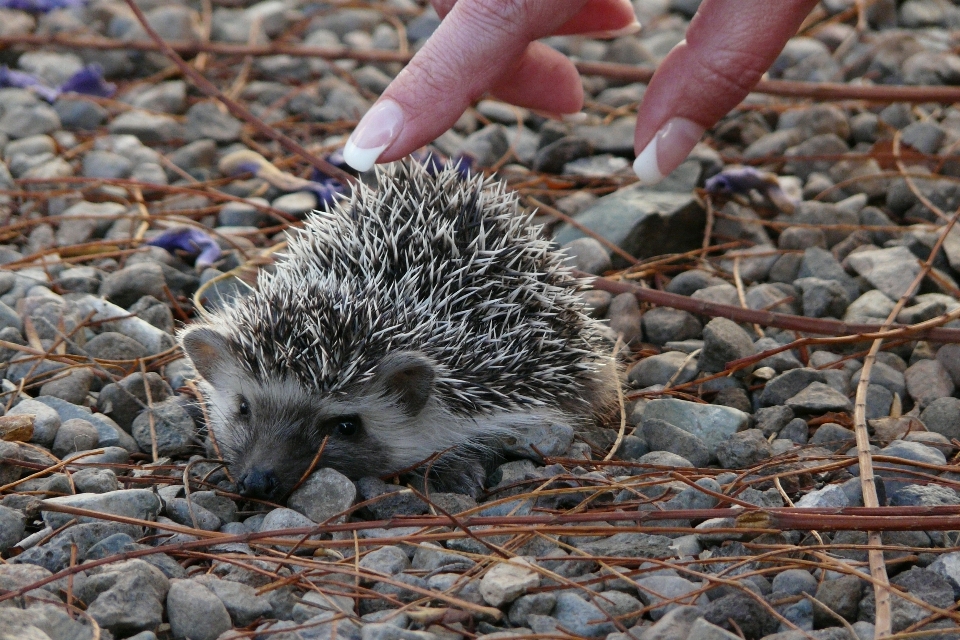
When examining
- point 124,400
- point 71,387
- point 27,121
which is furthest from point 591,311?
point 27,121

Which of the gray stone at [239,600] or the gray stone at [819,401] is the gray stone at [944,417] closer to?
the gray stone at [819,401]

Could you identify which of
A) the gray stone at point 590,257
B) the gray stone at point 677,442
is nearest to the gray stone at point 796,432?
the gray stone at point 677,442

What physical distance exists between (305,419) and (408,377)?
0.37 meters

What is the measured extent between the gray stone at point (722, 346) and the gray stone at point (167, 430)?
6.36 feet

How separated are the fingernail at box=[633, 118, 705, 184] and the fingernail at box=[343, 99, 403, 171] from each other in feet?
2.37

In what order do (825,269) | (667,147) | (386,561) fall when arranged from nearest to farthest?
1. (386,561)
2. (667,147)
3. (825,269)

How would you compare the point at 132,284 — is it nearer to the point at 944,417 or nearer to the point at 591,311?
the point at 591,311

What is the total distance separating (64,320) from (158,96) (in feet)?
8.58

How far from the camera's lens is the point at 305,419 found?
339 centimetres

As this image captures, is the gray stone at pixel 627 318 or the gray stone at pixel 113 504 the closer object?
the gray stone at pixel 113 504

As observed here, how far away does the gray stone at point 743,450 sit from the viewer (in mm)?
3375

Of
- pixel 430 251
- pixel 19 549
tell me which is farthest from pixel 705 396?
pixel 19 549

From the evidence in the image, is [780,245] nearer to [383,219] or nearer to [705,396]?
[705,396]

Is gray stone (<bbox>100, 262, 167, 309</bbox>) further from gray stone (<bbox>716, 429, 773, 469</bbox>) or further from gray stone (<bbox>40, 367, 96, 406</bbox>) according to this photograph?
gray stone (<bbox>716, 429, 773, 469</bbox>)
